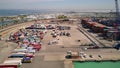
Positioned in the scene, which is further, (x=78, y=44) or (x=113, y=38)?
(x=113, y=38)

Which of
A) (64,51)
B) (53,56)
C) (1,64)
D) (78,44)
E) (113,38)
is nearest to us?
(1,64)

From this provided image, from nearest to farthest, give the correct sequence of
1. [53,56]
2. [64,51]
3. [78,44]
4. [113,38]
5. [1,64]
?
[1,64] < [53,56] < [64,51] < [78,44] < [113,38]

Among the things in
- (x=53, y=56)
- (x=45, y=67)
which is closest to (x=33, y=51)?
(x=53, y=56)

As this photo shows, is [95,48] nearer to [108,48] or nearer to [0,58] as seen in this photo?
[108,48]

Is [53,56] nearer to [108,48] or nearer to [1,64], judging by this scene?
[1,64]

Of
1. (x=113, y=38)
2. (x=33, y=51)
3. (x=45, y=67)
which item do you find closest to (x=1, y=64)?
(x=45, y=67)

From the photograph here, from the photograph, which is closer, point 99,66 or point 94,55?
point 99,66

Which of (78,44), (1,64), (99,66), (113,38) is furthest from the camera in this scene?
(113,38)

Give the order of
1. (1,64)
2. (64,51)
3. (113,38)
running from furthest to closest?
(113,38)
(64,51)
(1,64)
